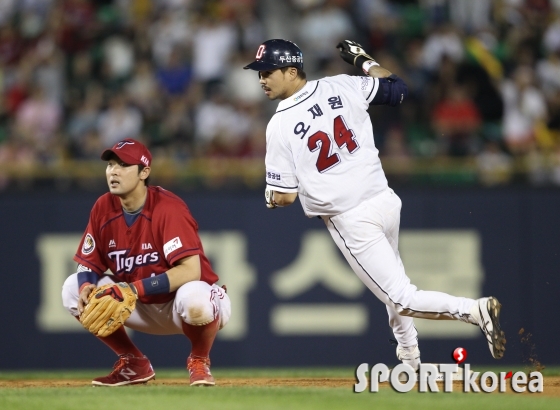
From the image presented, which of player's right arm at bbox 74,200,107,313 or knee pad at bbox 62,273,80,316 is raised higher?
player's right arm at bbox 74,200,107,313

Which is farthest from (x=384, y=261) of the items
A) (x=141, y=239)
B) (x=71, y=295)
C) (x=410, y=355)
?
(x=71, y=295)

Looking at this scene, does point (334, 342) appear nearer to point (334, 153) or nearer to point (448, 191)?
point (448, 191)

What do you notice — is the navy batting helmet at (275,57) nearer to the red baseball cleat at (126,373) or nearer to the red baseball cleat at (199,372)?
the red baseball cleat at (199,372)

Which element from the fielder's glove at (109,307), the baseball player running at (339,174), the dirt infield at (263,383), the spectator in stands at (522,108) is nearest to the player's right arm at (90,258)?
the fielder's glove at (109,307)

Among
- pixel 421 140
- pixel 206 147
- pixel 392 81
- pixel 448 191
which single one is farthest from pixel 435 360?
pixel 392 81

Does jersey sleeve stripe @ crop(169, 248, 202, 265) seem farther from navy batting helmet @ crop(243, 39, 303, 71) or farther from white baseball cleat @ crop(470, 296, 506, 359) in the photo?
white baseball cleat @ crop(470, 296, 506, 359)

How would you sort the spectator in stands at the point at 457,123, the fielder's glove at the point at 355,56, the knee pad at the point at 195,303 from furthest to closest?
the spectator in stands at the point at 457,123, the fielder's glove at the point at 355,56, the knee pad at the point at 195,303

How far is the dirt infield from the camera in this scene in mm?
6359

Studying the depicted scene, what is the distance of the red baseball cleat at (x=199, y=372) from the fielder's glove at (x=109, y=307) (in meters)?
0.52

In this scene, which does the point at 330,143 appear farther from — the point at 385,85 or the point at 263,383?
the point at 263,383

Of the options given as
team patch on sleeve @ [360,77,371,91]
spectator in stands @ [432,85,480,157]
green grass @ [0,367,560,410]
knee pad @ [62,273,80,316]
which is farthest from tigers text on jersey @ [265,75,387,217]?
spectator in stands @ [432,85,480,157]

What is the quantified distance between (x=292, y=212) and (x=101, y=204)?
3.75 m

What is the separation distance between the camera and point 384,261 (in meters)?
6.04

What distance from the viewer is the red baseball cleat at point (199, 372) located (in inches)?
239
